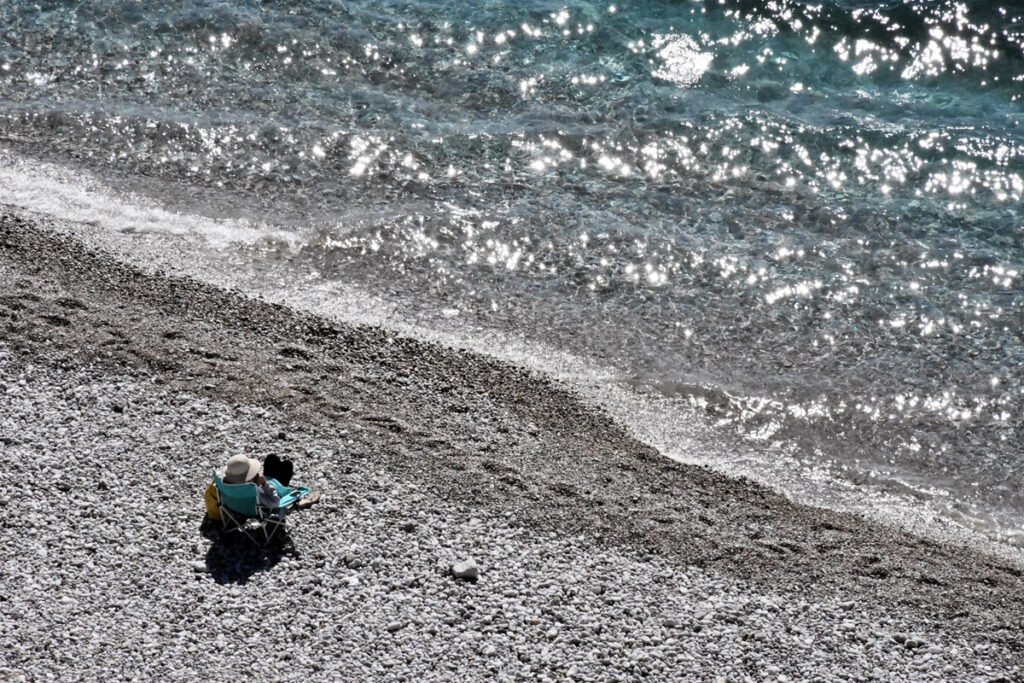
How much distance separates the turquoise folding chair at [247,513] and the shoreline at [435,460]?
30 centimetres

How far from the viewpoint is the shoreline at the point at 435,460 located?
31.7ft

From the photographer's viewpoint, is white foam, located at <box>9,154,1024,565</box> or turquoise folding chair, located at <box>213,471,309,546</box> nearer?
turquoise folding chair, located at <box>213,471,309,546</box>

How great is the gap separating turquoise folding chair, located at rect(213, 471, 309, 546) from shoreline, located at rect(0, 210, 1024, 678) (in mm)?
301

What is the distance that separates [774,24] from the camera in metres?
21.4

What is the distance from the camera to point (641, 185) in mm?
17297

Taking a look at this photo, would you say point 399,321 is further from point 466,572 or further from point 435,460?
point 466,572

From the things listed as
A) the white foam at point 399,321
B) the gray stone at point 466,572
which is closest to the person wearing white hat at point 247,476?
the gray stone at point 466,572

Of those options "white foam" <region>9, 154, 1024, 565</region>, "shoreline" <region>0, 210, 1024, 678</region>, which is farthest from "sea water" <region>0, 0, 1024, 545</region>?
"shoreline" <region>0, 210, 1024, 678</region>

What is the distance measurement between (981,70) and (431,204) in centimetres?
1108

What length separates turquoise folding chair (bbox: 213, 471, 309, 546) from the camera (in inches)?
366

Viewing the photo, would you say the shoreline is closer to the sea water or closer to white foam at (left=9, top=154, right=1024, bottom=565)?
white foam at (left=9, top=154, right=1024, bottom=565)

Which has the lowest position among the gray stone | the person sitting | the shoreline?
the gray stone

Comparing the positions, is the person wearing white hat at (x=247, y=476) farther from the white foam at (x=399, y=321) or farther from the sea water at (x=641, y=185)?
the sea water at (x=641, y=185)

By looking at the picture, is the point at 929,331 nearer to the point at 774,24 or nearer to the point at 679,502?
the point at 679,502
